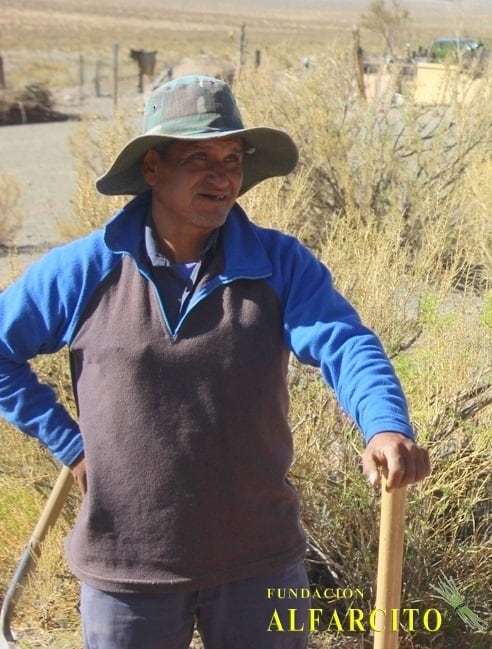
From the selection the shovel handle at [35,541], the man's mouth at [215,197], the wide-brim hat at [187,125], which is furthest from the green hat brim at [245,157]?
the shovel handle at [35,541]

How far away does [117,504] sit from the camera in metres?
1.88

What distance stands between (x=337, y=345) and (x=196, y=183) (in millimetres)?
412

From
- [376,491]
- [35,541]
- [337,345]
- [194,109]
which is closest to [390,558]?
[337,345]

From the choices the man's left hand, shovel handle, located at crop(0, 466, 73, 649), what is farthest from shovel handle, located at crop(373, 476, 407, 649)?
shovel handle, located at crop(0, 466, 73, 649)

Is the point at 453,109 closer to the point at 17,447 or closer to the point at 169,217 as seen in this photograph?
the point at 17,447

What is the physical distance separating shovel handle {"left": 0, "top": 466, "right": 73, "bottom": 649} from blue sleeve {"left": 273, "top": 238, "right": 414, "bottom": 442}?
0.76 meters

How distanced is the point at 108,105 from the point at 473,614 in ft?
77.5

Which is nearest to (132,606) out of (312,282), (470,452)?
(312,282)

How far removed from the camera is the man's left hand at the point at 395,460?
159cm

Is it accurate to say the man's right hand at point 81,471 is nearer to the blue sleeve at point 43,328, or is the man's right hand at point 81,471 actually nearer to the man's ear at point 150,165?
the blue sleeve at point 43,328

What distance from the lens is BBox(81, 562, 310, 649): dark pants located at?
6.16ft

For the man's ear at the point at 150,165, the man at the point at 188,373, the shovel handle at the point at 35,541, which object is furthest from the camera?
the shovel handle at the point at 35,541

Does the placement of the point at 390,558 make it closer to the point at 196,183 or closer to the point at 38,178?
the point at 196,183

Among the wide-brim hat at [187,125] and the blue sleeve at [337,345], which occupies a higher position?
the wide-brim hat at [187,125]
